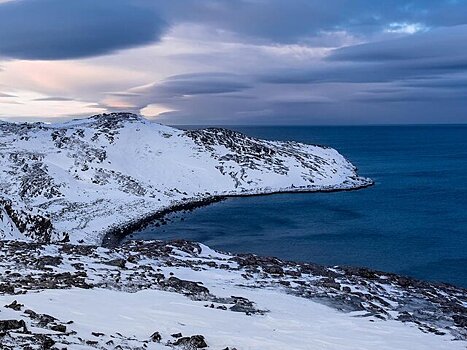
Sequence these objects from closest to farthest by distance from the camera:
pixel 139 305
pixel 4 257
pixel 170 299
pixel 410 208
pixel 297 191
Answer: pixel 139 305 → pixel 170 299 → pixel 4 257 → pixel 410 208 → pixel 297 191

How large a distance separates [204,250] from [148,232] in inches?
899

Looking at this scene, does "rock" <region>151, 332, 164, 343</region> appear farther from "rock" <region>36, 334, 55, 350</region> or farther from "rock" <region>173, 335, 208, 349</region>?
"rock" <region>36, 334, 55, 350</region>

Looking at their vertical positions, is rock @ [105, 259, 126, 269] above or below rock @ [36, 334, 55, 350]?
below

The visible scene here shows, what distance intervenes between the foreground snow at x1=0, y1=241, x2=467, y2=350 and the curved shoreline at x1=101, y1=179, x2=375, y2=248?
20808 millimetres

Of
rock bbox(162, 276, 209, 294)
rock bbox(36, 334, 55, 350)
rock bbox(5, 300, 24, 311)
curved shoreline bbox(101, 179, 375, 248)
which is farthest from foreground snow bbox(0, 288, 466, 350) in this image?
curved shoreline bbox(101, 179, 375, 248)

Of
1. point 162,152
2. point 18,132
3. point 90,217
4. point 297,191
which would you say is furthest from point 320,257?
point 18,132

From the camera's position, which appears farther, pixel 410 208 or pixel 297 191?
pixel 297 191

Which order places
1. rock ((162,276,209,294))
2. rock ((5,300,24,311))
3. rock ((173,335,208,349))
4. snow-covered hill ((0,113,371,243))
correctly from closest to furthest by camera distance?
1. rock ((173,335,208,349))
2. rock ((5,300,24,311))
3. rock ((162,276,209,294))
4. snow-covered hill ((0,113,371,243))

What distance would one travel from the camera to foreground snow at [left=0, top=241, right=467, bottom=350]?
15508mm

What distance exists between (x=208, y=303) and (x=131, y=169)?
209 ft

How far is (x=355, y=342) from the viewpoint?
17.4 metres

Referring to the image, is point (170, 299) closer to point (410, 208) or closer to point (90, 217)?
point (90, 217)

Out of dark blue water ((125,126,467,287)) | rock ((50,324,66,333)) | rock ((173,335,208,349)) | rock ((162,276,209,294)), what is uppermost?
rock ((50,324,66,333))

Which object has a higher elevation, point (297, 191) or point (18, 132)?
point (18, 132)
